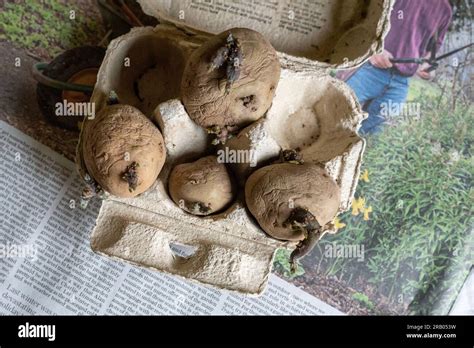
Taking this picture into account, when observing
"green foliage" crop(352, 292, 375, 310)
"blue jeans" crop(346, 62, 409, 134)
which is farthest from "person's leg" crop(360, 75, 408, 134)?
"green foliage" crop(352, 292, 375, 310)

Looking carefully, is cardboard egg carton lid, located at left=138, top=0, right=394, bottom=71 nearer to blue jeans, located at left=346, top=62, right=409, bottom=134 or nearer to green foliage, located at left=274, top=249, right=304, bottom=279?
blue jeans, located at left=346, top=62, right=409, bottom=134

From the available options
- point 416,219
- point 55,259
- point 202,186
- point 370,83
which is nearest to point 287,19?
point 370,83

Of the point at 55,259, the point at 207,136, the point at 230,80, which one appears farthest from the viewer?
the point at 55,259

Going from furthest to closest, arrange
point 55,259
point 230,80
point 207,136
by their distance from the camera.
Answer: point 55,259
point 207,136
point 230,80

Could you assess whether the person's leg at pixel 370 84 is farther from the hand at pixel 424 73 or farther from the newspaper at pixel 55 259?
the newspaper at pixel 55 259

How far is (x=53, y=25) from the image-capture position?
92 centimetres

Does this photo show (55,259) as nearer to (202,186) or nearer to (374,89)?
(202,186)

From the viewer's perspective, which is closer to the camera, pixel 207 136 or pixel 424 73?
pixel 207 136

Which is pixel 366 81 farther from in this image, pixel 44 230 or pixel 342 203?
pixel 44 230

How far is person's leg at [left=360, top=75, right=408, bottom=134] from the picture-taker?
95 cm

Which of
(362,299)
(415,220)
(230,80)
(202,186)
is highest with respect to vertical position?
(230,80)

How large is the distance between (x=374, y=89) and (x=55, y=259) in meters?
0.69

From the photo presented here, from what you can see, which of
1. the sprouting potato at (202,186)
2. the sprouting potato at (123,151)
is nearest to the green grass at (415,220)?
the sprouting potato at (202,186)

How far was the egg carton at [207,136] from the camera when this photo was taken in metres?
0.72
